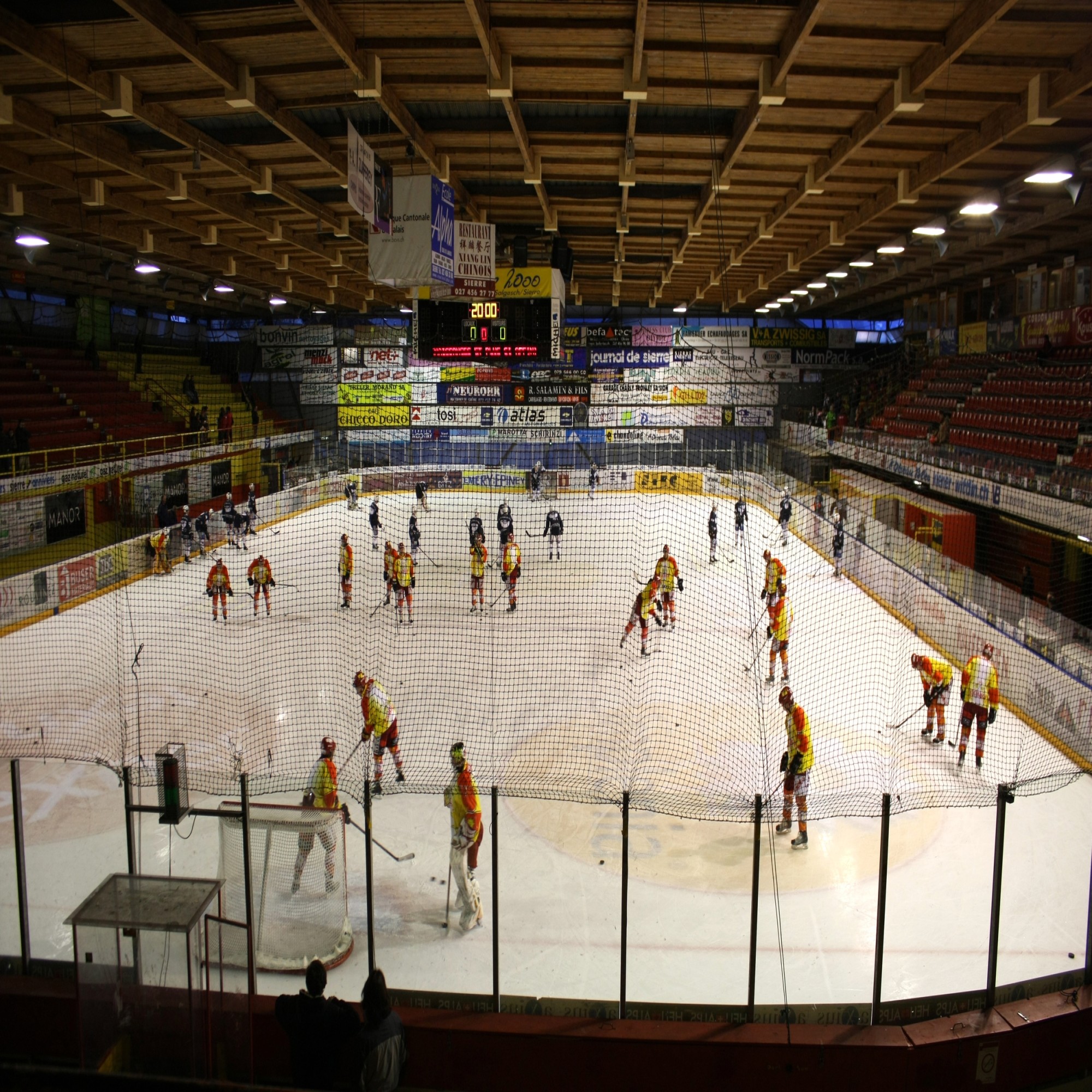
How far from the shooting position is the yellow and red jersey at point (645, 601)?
11.2 m

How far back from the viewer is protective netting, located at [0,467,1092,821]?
309 inches

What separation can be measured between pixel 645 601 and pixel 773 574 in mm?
2093

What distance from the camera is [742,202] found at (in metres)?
12.5

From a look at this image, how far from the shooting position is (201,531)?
17.7 m

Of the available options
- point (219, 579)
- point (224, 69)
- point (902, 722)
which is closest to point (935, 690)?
point (902, 722)

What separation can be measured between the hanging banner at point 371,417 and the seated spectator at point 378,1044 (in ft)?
92.9

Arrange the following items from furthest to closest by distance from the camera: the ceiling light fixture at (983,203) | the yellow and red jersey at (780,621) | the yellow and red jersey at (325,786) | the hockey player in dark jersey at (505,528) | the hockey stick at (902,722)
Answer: the hockey player in dark jersey at (505,528) < the ceiling light fixture at (983,203) < the yellow and red jersey at (780,621) < the hockey stick at (902,722) < the yellow and red jersey at (325,786)

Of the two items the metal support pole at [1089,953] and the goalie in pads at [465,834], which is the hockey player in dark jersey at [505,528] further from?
the metal support pole at [1089,953]

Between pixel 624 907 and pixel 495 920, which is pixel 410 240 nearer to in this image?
pixel 495 920

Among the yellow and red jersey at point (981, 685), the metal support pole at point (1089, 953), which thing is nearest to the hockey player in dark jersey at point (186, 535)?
the yellow and red jersey at point (981, 685)

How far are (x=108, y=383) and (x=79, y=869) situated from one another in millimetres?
19451

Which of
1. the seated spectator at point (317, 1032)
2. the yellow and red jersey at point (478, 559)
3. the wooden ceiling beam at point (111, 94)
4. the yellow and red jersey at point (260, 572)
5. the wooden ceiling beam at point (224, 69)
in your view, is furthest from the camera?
the yellow and red jersey at point (478, 559)

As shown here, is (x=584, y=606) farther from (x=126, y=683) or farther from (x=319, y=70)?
(x=319, y=70)

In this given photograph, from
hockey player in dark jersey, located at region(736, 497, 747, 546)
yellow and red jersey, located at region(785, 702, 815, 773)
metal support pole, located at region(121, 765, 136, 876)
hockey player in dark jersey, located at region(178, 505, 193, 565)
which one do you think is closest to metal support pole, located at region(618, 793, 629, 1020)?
metal support pole, located at region(121, 765, 136, 876)
